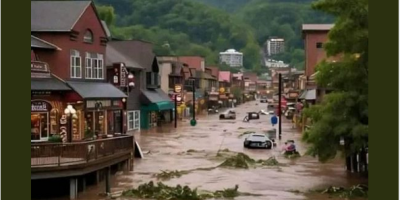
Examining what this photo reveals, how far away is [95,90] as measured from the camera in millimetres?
44062

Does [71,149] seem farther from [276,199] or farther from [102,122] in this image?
[102,122]

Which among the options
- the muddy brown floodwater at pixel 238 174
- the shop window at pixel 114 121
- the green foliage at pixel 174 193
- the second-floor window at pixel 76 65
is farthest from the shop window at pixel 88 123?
the green foliage at pixel 174 193

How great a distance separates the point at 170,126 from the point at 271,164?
126ft

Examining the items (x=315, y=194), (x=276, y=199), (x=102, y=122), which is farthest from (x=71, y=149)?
Answer: (x=102, y=122)

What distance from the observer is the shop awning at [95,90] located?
4169 cm

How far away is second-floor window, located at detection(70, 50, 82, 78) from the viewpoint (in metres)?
42.7

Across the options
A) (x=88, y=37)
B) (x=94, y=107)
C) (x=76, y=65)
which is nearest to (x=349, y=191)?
(x=94, y=107)

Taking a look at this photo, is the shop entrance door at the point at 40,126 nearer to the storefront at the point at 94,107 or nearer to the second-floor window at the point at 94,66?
the storefront at the point at 94,107

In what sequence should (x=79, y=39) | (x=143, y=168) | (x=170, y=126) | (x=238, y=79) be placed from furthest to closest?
1. (x=238, y=79)
2. (x=170, y=126)
3. (x=79, y=39)
4. (x=143, y=168)

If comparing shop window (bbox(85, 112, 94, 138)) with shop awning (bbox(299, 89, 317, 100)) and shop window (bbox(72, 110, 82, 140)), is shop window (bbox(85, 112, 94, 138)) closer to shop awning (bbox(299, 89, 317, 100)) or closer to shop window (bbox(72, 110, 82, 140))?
shop window (bbox(72, 110, 82, 140))

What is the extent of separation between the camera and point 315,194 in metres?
27.9

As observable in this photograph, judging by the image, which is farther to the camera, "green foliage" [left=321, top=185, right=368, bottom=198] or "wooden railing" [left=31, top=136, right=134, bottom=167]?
"green foliage" [left=321, top=185, right=368, bottom=198]

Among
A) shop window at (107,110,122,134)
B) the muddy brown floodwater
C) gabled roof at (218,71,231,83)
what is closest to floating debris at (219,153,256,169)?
the muddy brown floodwater

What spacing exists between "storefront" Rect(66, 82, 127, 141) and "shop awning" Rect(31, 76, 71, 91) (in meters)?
0.99
